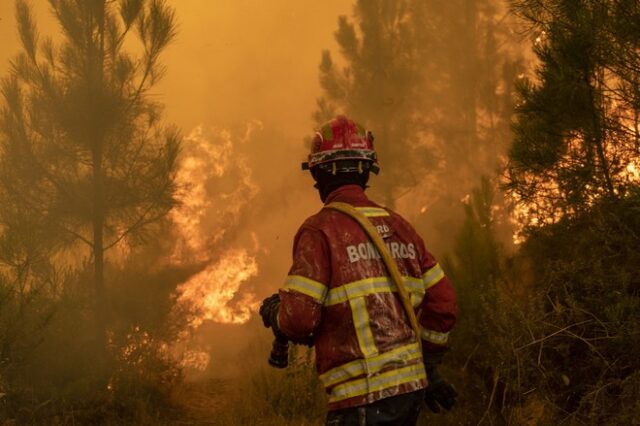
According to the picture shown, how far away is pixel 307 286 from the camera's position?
2.23 m

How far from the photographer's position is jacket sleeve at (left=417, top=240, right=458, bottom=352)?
255cm

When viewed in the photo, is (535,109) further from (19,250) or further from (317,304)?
(19,250)

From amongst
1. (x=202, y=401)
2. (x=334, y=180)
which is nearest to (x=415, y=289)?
(x=334, y=180)

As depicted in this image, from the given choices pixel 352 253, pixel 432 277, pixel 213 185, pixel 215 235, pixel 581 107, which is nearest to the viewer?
→ pixel 352 253

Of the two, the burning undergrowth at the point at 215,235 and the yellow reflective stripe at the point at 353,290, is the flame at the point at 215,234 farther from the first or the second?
the yellow reflective stripe at the point at 353,290

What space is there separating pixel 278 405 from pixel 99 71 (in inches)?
218

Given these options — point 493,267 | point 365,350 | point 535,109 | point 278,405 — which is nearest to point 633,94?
point 535,109

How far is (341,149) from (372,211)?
1.04ft

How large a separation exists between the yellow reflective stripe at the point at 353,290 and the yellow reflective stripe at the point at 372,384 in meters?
0.32

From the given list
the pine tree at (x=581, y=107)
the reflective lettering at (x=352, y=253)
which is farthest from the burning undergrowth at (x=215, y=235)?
the reflective lettering at (x=352, y=253)

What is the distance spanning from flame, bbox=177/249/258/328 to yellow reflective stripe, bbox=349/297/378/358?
613 inches

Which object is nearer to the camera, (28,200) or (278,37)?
(28,200)

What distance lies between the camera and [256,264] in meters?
21.5

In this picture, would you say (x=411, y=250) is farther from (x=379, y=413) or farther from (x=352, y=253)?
(x=379, y=413)
